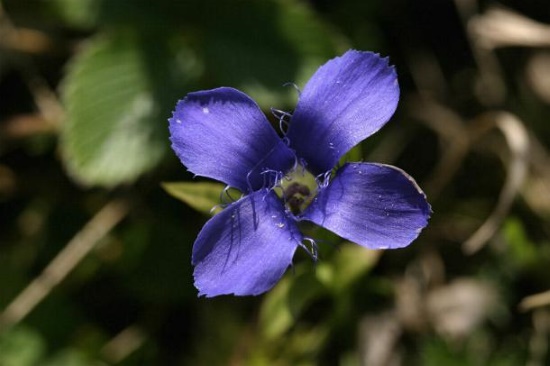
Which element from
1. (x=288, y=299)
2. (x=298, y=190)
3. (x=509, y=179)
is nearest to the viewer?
(x=298, y=190)

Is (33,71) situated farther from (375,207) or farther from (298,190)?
(375,207)

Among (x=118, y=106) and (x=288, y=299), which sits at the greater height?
(x=118, y=106)

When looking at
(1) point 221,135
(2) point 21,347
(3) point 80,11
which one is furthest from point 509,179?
(2) point 21,347

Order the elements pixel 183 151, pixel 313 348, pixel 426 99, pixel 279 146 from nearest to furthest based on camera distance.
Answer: pixel 183 151 → pixel 279 146 → pixel 313 348 → pixel 426 99

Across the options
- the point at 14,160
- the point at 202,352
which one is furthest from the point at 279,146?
the point at 14,160

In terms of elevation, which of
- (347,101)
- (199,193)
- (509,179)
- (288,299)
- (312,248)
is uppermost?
(347,101)

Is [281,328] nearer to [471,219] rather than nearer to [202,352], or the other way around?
[202,352]
